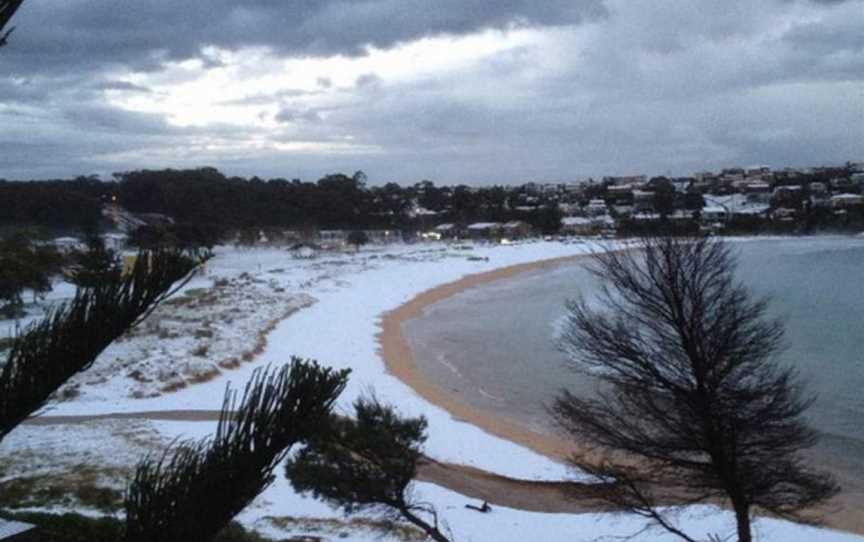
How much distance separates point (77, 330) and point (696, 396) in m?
7.45

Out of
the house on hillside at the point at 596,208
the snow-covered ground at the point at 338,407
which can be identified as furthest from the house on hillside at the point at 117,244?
the house on hillside at the point at 596,208

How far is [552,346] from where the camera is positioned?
2744 cm

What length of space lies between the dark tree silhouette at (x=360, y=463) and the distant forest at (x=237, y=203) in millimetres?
51208

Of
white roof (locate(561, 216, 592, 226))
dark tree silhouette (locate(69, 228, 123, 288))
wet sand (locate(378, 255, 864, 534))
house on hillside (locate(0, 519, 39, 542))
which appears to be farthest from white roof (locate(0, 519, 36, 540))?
white roof (locate(561, 216, 592, 226))

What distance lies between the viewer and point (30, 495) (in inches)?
429

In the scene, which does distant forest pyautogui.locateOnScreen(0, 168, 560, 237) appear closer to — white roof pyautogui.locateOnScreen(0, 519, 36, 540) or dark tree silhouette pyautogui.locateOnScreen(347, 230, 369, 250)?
dark tree silhouette pyautogui.locateOnScreen(347, 230, 369, 250)

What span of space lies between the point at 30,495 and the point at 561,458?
9.07 m

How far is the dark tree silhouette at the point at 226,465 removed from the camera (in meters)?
1.78

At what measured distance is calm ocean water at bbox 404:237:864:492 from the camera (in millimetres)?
18609

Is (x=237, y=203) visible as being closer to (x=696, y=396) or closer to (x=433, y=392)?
(x=433, y=392)

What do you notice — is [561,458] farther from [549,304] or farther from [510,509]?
[549,304]

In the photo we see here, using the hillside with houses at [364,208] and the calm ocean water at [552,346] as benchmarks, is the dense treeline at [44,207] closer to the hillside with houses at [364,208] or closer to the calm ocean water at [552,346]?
the hillside with houses at [364,208]

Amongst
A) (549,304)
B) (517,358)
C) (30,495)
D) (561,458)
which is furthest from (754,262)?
(30,495)

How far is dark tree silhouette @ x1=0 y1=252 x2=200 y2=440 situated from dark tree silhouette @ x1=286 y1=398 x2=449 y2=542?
547 cm
